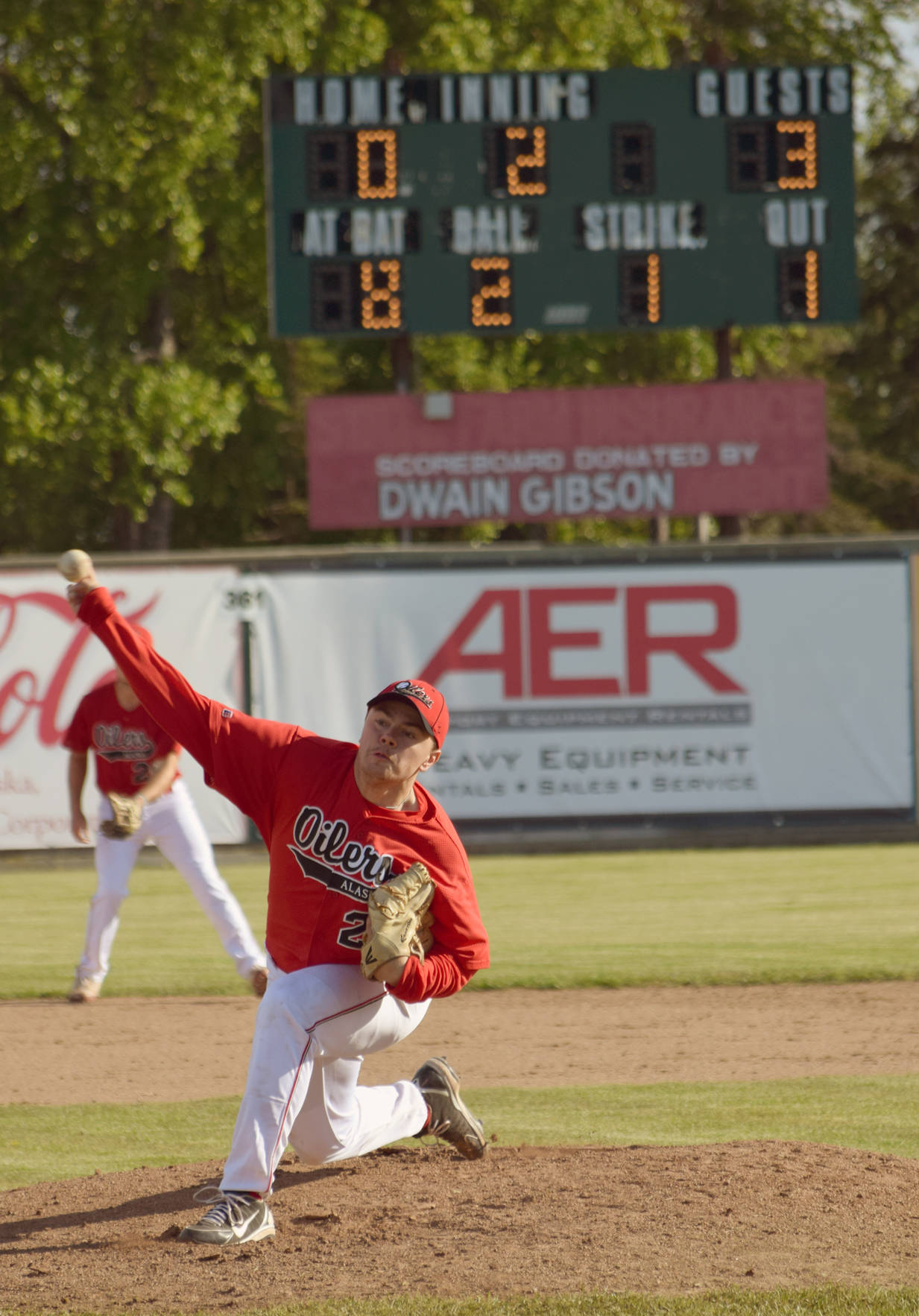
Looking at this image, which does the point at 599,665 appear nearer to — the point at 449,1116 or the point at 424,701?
the point at 449,1116

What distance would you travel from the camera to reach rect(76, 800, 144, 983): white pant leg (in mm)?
8953

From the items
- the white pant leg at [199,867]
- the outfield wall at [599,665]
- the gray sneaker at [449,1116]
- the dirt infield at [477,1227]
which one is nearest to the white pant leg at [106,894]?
the white pant leg at [199,867]

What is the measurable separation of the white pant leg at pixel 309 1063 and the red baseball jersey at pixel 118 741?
13.8ft

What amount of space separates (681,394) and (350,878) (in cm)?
1605

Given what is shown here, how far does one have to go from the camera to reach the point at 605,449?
782 inches

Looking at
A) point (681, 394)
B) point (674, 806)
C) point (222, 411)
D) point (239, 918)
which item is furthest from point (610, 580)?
point (222, 411)

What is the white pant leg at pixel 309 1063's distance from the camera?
4.68 metres

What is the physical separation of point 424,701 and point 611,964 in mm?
6077

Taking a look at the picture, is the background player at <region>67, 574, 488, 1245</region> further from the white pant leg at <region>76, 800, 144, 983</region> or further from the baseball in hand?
the white pant leg at <region>76, 800, 144, 983</region>

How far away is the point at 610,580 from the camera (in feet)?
52.3

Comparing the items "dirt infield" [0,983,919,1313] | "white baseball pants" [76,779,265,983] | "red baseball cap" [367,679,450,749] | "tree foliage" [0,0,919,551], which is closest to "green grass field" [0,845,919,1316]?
"dirt infield" [0,983,919,1313]

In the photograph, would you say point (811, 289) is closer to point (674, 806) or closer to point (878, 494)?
point (674, 806)

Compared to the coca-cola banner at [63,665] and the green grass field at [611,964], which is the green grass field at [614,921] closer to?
the green grass field at [611,964]

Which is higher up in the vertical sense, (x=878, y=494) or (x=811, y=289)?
(x=811, y=289)
